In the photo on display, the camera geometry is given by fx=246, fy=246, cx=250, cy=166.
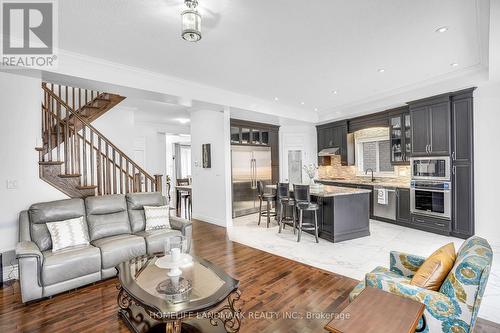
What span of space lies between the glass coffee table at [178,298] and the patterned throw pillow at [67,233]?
1.15 meters

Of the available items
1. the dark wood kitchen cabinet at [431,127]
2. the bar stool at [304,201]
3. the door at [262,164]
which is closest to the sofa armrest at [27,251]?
the bar stool at [304,201]

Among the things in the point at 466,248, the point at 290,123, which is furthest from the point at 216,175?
the point at 466,248

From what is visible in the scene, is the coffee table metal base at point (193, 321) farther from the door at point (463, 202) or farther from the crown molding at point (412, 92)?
the crown molding at point (412, 92)

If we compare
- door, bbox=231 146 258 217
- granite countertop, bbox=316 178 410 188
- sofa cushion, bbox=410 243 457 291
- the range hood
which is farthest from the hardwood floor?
the range hood

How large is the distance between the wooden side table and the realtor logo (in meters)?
3.65

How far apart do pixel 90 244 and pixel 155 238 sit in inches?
32.1

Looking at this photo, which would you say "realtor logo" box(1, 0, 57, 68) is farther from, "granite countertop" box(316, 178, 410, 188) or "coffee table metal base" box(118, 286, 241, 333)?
"granite countertop" box(316, 178, 410, 188)

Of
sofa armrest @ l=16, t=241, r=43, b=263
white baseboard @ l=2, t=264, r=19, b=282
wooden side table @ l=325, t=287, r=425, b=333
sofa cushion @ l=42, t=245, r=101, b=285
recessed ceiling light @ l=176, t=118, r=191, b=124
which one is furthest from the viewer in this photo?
recessed ceiling light @ l=176, t=118, r=191, b=124

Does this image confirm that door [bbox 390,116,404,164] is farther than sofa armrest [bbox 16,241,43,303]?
Yes

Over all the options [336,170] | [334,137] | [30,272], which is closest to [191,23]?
[30,272]

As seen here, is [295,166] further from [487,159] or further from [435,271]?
[435,271]

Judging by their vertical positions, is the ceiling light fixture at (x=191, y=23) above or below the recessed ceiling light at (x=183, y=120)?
below

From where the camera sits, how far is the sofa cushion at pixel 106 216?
3.56 metres

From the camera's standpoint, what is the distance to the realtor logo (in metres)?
2.49
